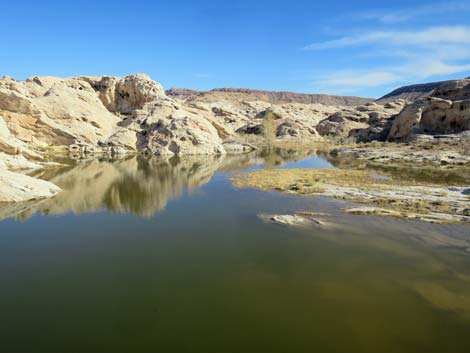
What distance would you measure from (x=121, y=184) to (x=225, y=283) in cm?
2164

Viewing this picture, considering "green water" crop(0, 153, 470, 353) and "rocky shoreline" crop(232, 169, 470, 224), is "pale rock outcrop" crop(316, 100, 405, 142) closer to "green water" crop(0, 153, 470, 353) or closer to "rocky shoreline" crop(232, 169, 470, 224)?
"rocky shoreline" crop(232, 169, 470, 224)

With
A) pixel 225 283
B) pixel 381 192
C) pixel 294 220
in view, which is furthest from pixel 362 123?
pixel 225 283

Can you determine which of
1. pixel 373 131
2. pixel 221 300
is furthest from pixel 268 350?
pixel 373 131

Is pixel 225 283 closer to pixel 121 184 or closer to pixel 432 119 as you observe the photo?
pixel 121 184

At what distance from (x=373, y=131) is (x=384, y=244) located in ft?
252

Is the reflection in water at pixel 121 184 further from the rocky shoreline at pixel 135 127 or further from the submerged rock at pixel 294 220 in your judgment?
the submerged rock at pixel 294 220

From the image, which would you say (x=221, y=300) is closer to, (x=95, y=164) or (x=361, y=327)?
(x=361, y=327)

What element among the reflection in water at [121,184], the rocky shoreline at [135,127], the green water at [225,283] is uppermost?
the rocky shoreline at [135,127]

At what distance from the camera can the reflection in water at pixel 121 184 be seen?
2083 centimetres

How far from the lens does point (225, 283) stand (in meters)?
10.9

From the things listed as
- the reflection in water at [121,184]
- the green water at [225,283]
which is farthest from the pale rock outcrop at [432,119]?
the green water at [225,283]

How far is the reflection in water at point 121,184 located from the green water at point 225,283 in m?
0.52

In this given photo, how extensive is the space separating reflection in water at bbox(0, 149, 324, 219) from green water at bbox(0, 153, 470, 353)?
52 cm

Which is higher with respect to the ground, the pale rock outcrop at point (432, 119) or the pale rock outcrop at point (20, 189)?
the pale rock outcrop at point (432, 119)
